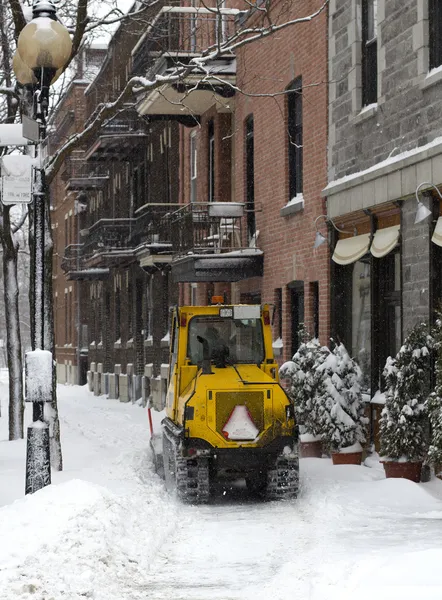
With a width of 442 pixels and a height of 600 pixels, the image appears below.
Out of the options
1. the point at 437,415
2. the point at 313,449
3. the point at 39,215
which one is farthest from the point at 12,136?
the point at 313,449

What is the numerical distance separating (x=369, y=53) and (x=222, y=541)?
9.62 m

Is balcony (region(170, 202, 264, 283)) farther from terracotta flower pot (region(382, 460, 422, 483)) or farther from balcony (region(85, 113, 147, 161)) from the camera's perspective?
balcony (region(85, 113, 147, 161))

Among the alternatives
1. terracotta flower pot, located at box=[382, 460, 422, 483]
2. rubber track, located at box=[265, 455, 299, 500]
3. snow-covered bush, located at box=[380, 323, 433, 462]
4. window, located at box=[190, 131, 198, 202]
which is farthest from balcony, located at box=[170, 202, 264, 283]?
rubber track, located at box=[265, 455, 299, 500]

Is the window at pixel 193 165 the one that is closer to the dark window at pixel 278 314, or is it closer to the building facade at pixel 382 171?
the dark window at pixel 278 314

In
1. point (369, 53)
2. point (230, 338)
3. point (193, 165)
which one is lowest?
point (230, 338)

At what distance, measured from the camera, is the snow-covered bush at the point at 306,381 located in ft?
56.0

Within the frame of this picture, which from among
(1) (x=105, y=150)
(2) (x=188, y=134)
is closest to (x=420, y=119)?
(2) (x=188, y=134)

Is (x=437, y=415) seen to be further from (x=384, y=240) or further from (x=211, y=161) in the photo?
(x=211, y=161)

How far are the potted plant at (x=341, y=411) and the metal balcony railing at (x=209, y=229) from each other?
255 inches

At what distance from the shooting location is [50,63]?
1231 centimetres

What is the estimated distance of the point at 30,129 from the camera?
480 inches

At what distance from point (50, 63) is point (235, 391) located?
4.24 metres

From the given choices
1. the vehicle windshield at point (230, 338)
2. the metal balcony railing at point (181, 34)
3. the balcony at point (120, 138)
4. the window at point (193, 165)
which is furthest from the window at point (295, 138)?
the balcony at point (120, 138)

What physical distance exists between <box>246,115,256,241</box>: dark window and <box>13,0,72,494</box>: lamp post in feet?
38.0
